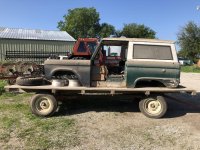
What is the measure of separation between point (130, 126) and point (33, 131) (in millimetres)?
2367

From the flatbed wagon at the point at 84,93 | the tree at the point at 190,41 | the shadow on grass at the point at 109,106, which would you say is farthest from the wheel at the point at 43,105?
the tree at the point at 190,41

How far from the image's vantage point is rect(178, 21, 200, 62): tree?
158 ft

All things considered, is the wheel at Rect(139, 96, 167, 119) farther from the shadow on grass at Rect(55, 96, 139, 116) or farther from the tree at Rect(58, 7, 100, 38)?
the tree at Rect(58, 7, 100, 38)

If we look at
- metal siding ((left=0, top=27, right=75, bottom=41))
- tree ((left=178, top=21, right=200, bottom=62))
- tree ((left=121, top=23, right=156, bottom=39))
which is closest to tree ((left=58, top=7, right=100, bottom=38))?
tree ((left=121, top=23, right=156, bottom=39))

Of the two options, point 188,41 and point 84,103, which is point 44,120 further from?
point 188,41

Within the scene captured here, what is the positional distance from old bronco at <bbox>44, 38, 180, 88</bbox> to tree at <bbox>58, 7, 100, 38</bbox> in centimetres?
6190

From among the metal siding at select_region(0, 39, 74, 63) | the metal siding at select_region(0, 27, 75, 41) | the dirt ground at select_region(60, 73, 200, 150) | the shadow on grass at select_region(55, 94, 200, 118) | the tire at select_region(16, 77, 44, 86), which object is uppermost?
the metal siding at select_region(0, 27, 75, 41)

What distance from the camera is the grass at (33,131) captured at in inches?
217

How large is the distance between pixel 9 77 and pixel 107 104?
397 cm

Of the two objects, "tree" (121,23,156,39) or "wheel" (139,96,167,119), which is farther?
"tree" (121,23,156,39)

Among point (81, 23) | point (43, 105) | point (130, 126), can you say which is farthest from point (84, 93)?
point (81, 23)

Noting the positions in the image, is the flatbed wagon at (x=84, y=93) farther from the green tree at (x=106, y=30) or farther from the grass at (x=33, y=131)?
the green tree at (x=106, y=30)

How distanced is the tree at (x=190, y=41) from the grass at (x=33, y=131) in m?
44.1

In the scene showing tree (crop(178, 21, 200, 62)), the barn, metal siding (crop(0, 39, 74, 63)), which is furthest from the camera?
tree (crop(178, 21, 200, 62))
